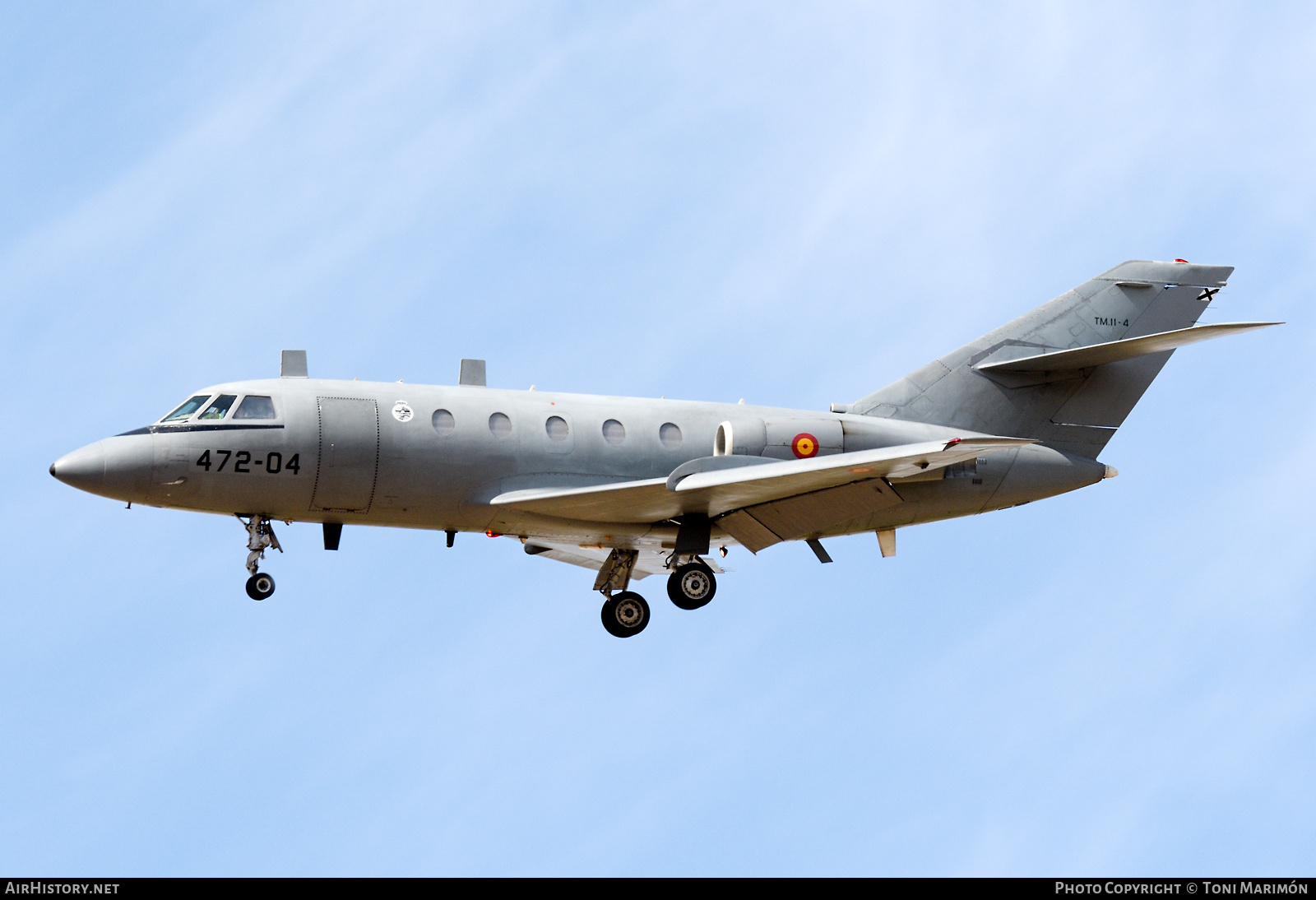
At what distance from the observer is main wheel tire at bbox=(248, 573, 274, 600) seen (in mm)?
24969

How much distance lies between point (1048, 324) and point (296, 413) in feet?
42.4

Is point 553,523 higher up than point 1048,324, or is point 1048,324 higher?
point 1048,324

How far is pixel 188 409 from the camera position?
81.6 feet

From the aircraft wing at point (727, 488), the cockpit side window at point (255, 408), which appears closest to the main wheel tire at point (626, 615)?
the aircraft wing at point (727, 488)

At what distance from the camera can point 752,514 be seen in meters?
26.1

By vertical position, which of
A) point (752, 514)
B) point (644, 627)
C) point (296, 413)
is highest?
point (296, 413)

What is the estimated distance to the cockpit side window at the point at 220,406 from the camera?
24.6 metres

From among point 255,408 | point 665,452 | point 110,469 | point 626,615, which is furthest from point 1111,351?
point 110,469

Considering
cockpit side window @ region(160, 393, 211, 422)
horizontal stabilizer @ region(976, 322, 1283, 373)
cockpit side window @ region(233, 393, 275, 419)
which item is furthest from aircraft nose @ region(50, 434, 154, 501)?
horizontal stabilizer @ region(976, 322, 1283, 373)

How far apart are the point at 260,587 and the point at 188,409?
2847 mm

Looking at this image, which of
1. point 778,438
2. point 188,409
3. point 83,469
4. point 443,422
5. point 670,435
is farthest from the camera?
point 670,435

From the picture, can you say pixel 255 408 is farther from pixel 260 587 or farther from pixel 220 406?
pixel 260 587

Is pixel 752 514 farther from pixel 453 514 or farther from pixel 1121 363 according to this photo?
pixel 1121 363

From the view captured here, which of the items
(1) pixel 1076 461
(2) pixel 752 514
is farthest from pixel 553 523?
(1) pixel 1076 461
